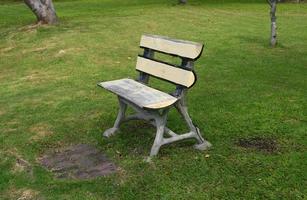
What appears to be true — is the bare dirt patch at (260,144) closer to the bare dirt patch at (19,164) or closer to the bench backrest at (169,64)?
the bench backrest at (169,64)

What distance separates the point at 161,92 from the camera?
6.09 m

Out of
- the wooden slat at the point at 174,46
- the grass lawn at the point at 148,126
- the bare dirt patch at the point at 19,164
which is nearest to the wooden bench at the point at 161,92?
the wooden slat at the point at 174,46

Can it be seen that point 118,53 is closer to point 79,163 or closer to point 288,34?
point 288,34

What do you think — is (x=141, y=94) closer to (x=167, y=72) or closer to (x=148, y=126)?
(x=167, y=72)

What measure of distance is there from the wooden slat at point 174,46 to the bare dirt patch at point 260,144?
1.36 m

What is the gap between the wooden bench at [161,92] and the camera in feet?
18.8

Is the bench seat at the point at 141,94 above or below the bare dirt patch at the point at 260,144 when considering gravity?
above

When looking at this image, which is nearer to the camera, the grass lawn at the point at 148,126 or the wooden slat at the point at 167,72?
the grass lawn at the point at 148,126

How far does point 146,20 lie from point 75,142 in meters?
13.2

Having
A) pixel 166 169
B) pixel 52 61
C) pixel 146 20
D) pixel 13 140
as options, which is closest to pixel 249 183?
pixel 166 169

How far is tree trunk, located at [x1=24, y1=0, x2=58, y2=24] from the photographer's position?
17.3 m

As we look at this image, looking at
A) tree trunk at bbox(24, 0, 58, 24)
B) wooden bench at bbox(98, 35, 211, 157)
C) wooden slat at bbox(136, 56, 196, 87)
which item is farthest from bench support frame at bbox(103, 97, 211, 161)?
tree trunk at bbox(24, 0, 58, 24)

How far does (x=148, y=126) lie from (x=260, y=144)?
166 centimetres

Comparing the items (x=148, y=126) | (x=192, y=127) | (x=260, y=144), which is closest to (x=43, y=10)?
(x=148, y=126)
